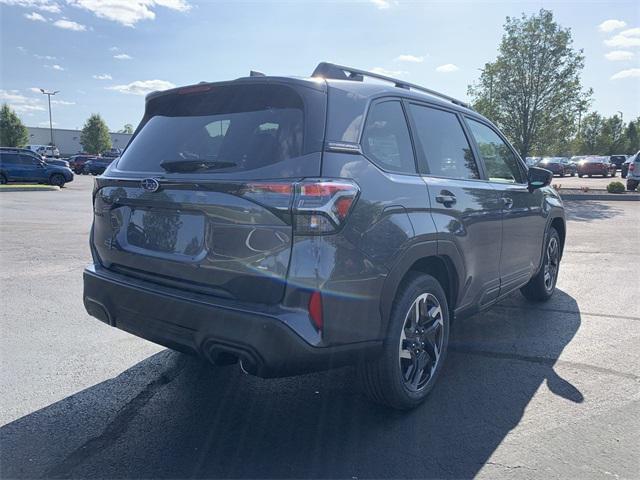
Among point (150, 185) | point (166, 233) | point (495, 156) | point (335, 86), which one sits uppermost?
point (335, 86)

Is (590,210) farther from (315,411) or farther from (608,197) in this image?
(315,411)

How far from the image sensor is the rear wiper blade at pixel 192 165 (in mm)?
2730

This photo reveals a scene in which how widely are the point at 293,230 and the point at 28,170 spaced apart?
27.7m

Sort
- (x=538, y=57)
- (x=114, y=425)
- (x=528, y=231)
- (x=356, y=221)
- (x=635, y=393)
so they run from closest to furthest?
1. (x=356, y=221)
2. (x=114, y=425)
3. (x=635, y=393)
4. (x=528, y=231)
5. (x=538, y=57)

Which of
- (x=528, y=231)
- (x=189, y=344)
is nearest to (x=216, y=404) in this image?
(x=189, y=344)

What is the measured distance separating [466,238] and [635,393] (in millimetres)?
1502

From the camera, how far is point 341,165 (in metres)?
2.64

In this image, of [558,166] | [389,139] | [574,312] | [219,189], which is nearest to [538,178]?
[574,312]

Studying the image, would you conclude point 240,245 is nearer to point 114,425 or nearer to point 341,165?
point 341,165

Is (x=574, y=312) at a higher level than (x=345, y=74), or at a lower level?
lower

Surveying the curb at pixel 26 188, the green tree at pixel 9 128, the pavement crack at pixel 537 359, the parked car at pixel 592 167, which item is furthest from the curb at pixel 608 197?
the green tree at pixel 9 128

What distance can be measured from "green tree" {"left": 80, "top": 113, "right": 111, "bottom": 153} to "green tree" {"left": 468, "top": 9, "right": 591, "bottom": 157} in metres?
72.9

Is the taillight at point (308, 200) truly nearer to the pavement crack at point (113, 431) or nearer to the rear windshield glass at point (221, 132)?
the rear windshield glass at point (221, 132)

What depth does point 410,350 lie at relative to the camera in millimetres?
3172
